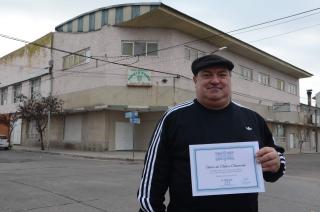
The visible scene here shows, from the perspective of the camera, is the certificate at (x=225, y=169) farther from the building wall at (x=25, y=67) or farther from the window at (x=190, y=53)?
the building wall at (x=25, y=67)

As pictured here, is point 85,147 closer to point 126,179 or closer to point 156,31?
point 156,31

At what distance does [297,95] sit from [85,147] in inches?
1205

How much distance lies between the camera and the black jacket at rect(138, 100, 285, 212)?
2543 millimetres

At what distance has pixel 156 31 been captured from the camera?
105 feet

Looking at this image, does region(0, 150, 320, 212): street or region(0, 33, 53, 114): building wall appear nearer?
region(0, 150, 320, 212): street

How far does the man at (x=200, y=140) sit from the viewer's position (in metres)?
2.56

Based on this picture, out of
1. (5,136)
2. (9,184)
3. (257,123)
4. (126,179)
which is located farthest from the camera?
(5,136)

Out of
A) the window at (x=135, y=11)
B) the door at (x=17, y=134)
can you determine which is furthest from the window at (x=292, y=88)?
the door at (x=17, y=134)

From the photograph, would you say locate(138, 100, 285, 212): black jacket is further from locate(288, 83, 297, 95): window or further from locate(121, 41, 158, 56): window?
locate(288, 83, 297, 95): window

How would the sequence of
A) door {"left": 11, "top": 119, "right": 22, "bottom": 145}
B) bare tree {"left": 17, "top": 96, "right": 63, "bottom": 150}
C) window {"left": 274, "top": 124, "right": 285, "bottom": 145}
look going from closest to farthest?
bare tree {"left": 17, "top": 96, "right": 63, "bottom": 150} < door {"left": 11, "top": 119, "right": 22, "bottom": 145} < window {"left": 274, "top": 124, "right": 285, "bottom": 145}

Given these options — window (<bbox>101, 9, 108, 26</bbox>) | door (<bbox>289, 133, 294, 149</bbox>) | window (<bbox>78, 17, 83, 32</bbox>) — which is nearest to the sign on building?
window (<bbox>101, 9, 108, 26</bbox>)

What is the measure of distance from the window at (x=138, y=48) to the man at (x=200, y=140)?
95.5ft

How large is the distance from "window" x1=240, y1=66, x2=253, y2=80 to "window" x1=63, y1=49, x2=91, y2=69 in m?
14.9

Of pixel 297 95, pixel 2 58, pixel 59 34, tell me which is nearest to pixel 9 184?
pixel 59 34
